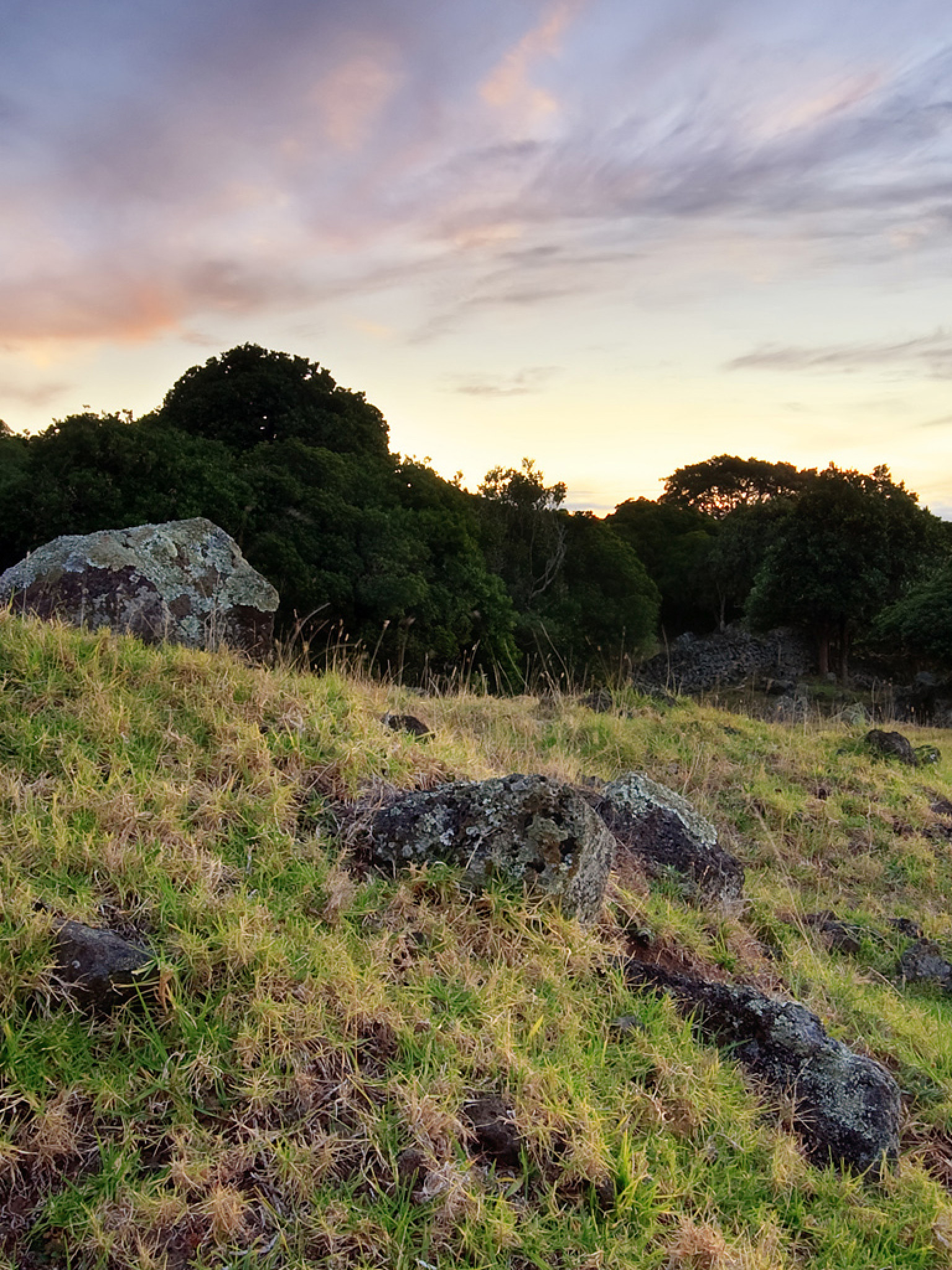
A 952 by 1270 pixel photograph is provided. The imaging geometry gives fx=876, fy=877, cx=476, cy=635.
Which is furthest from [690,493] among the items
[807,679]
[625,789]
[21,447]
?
[625,789]

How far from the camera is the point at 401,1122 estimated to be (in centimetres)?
271

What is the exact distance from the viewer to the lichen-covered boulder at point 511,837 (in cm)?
392

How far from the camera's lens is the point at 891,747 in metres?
11.2

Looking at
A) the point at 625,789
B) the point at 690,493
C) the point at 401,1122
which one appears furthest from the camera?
the point at 690,493

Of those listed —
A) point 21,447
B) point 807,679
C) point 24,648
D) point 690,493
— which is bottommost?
point 807,679

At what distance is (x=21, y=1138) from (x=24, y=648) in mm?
2818

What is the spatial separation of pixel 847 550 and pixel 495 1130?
113 feet

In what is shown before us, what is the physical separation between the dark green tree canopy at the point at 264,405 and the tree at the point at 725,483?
41.6 m

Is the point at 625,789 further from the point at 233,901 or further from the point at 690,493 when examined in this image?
the point at 690,493

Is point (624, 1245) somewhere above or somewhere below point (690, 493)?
below

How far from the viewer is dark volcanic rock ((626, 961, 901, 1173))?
3188 millimetres

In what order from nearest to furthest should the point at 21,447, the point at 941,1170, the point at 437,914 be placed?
1. the point at 941,1170
2. the point at 437,914
3. the point at 21,447

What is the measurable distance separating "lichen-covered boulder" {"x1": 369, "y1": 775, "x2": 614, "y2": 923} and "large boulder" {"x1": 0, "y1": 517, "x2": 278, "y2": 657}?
8.33 feet

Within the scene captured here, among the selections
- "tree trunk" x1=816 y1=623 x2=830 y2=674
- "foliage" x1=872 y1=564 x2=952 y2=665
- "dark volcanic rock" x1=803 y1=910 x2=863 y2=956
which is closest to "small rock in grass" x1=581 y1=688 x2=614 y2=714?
"dark volcanic rock" x1=803 y1=910 x2=863 y2=956
